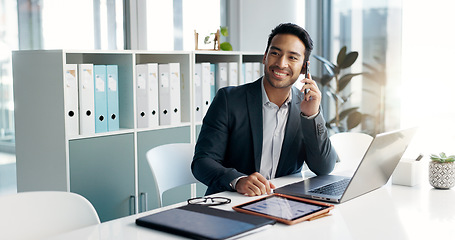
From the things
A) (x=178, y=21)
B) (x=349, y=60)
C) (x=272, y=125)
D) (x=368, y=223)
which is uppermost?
(x=178, y=21)

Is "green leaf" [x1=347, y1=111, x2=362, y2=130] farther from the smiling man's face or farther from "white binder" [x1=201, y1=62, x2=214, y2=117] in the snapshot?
the smiling man's face

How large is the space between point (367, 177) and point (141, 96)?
67.0 inches

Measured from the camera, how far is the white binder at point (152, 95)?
3.28m

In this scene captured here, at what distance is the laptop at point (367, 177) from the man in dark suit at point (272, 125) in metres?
0.23

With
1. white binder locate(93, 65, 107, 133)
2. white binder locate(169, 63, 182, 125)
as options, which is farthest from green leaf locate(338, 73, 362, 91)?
white binder locate(93, 65, 107, 133)

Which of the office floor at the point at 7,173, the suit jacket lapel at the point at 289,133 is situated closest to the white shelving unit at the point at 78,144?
the office floor at the point at 7,173

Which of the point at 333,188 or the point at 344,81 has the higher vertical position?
the point at 344,81

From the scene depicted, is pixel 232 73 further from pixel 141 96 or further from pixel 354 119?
pixel 354 119

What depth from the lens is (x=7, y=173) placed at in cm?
316

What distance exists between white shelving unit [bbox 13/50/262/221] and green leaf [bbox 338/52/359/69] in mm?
1664

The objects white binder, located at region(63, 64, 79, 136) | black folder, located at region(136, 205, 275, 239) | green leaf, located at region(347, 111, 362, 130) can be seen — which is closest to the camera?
black folder, located at region(136, 205, 275, 239)

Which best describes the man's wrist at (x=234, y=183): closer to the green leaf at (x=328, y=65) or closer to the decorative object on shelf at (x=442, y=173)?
the decorative object on shelf at (x=442, y=173)

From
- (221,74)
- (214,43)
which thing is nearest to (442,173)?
(221,74)

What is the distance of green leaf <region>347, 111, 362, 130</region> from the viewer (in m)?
4.54
